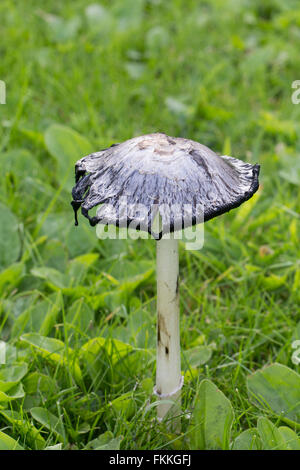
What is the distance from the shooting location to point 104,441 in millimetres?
1875

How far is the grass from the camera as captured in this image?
2.03 meters

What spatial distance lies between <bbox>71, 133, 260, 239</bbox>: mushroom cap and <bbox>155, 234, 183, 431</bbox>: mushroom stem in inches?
7.6

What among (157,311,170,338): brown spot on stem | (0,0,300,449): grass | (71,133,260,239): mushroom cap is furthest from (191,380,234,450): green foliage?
(71,133,260,239): mushroom cap

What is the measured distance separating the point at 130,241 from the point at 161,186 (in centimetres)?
134

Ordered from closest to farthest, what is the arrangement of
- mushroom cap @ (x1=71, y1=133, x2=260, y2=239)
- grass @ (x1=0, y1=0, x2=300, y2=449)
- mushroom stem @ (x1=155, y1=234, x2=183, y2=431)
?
mushroom cap @ (x1=71, y1=133, x2=260, y2=239)
mushroom stem @ (x1=155, y1=234, x2=183, y2=431)
grass @ (x1=0, y1=0, x2=300, y2=449)

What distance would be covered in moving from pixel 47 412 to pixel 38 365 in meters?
0.24

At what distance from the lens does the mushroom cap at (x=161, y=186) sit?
147 cm

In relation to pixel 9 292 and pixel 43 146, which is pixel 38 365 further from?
pixel 43 146

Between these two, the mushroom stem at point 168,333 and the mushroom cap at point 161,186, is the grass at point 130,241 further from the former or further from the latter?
the mushroom cap at point 161,186

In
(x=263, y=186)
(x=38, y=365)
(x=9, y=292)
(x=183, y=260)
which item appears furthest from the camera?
(x=263, y=186)

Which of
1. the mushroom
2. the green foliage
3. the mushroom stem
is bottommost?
the green foliage

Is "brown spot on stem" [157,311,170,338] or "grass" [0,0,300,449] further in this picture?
"grass" [0,0,300,449]

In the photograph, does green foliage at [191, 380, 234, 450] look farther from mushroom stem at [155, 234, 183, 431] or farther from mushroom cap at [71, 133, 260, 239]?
mushroom cap at [71, 133, 260, 239]
